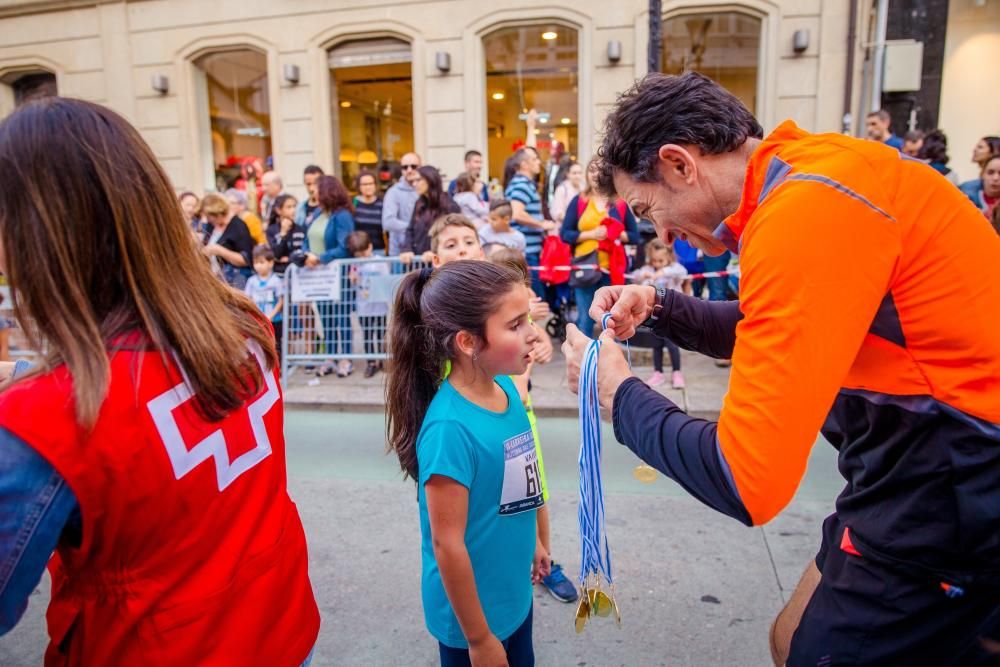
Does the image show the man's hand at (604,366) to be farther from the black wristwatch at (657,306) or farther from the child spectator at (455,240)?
the child spectator at (455,240)

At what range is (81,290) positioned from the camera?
3.78 ft

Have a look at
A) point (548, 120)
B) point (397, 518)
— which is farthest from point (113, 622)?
point (548, 120)

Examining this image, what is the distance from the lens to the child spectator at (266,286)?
6918 millimetres

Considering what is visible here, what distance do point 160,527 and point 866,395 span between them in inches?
52.0

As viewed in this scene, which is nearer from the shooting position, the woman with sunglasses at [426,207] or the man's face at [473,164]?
the woman with sunglasses at [426,207]

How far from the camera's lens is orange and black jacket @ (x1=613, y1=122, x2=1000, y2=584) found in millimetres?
1167

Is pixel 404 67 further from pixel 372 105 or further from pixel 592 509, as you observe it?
pixel 592 509

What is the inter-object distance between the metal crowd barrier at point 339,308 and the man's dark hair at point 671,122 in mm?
5043

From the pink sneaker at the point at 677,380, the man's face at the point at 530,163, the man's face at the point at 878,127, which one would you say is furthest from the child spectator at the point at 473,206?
the man's face at the point at 878,127

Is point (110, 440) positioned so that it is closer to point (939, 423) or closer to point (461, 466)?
point (461, 466)

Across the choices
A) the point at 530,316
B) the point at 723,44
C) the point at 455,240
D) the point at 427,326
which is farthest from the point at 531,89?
the point at 427,326

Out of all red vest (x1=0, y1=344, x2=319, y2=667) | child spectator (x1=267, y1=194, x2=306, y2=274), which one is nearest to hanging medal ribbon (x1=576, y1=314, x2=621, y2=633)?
red vest (x1=0, y1=344, x2=319, y2=667)

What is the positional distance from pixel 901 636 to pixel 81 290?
5.34 ft

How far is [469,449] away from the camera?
6.07 feet
